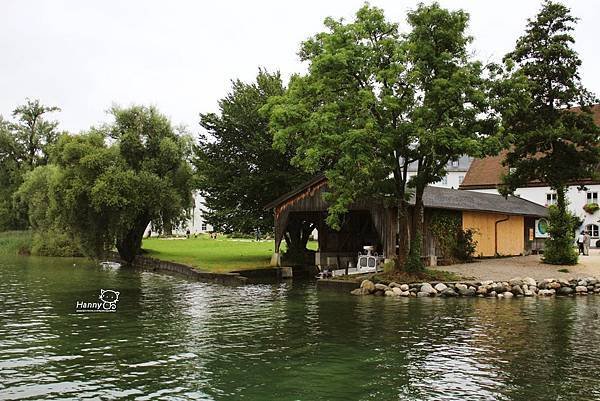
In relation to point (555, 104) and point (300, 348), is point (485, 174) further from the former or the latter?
point (300, 348)

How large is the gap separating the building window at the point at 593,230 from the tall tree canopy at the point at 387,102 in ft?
106

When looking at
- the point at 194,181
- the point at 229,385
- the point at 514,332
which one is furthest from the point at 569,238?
the point at 229,385

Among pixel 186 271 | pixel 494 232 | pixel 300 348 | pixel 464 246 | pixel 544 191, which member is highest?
pixel 544 191

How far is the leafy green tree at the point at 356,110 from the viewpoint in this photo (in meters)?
25.0

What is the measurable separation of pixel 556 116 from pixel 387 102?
540 inches

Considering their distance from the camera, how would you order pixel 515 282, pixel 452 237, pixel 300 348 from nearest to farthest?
pixel 300 348 → pixel 515 282 → pixel 452 237

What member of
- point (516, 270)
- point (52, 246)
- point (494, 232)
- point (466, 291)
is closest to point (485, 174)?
point (494, 232)

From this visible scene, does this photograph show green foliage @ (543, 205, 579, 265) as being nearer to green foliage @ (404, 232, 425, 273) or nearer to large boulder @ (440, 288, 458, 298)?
green foliage @ (404, 232, 425, 273)

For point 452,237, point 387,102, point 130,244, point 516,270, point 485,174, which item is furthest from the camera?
point 485,174

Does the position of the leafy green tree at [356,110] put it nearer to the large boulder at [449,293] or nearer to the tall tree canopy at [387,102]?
the tall tree canopy at [387,102]

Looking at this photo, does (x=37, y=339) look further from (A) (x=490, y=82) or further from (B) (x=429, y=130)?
(A) (x=490, y=82)

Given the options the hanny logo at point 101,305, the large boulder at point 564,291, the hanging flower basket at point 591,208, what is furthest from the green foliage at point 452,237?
the hanging flower basket at point 591,208

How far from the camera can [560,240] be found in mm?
33312

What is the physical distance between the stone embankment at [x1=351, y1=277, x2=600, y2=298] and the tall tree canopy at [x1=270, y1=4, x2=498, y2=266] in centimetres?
271
